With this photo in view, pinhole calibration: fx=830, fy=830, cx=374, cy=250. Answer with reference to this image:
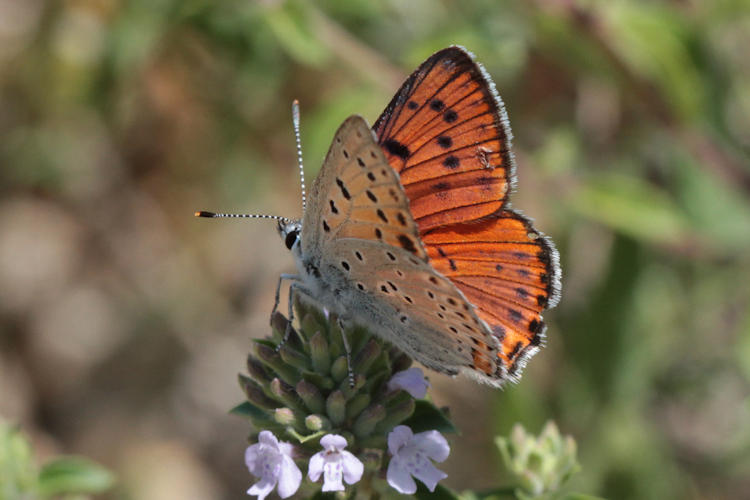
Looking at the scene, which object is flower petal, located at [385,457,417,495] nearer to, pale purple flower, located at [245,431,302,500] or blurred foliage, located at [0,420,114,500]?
pale purple flower, located at [245,431,302,500]

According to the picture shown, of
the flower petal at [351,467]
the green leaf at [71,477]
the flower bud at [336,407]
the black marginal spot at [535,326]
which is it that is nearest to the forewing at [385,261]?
the black marginal spot at [535,326]

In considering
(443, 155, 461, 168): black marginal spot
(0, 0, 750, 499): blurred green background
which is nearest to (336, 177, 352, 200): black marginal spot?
(443, 155, 461, 168): black marginal spot

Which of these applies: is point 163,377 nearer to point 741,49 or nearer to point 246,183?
point 246,183

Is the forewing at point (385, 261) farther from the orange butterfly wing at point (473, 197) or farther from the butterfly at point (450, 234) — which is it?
the orange butterfly wing at point (473, 197)

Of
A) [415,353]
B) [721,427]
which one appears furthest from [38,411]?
[721,427]

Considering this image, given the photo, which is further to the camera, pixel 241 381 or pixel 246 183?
pixel 246 183

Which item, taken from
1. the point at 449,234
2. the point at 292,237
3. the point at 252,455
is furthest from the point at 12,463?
the point at 449,234

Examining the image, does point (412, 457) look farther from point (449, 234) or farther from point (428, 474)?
point (449, 234)
